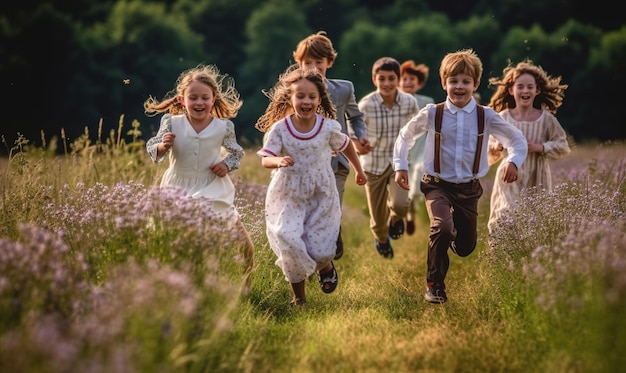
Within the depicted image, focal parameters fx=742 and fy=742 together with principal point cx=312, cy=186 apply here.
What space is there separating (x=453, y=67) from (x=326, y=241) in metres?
1.88

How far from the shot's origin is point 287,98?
21.4 ft

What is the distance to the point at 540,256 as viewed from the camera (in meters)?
5.06

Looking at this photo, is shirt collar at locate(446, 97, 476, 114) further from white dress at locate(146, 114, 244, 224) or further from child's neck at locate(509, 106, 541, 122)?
white dress at locate(146, 114, 244, 224)

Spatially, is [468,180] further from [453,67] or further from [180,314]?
[180,314]

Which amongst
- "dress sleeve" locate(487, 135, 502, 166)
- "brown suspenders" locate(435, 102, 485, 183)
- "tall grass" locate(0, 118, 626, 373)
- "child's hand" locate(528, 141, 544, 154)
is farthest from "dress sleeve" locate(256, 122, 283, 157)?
"child's hand" locate(528, 141, 544, 154)

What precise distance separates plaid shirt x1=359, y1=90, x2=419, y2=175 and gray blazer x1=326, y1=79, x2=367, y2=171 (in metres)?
0.97

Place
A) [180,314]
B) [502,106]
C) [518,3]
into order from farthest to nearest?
[518,3]
[502,106]
[180,314]

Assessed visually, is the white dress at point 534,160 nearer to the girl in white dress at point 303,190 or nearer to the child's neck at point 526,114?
the child's neck at point 526,114

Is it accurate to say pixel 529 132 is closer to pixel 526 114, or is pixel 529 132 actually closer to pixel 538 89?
pixel 526 114

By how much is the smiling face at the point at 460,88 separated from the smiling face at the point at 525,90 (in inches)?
57.4

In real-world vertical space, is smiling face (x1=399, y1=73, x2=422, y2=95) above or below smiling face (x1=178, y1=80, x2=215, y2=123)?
above

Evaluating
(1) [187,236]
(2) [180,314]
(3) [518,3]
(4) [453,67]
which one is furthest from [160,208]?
(3) [518,3]

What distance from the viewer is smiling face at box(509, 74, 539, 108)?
7746mm

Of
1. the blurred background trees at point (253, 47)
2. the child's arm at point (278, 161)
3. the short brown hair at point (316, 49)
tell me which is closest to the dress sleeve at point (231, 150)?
the child's arm at point (278, 161)
